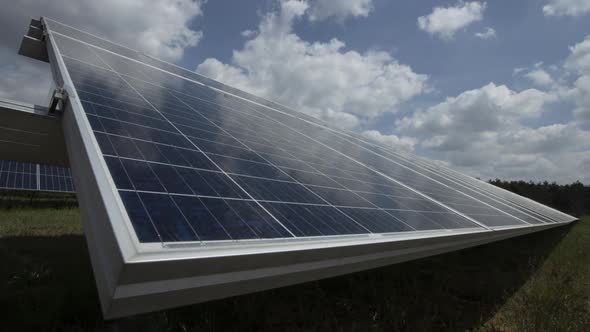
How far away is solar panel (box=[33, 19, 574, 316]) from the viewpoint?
239 cm

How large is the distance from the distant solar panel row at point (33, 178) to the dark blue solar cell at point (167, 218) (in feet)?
60.4

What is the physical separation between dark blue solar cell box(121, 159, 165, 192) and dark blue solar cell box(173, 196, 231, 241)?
224 mm

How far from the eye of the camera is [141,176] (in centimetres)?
314

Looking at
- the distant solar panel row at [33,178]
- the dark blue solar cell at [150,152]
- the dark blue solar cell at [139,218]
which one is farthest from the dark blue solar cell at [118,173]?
the distant solar panel row at [33,178]

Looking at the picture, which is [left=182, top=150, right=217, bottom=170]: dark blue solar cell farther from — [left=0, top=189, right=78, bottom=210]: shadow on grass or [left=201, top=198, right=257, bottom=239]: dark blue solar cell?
[left=0, top=189, right=78, bottom=210]: shadow on grass

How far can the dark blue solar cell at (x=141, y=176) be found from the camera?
299 cm

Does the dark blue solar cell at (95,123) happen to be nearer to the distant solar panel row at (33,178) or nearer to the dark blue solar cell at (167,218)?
the dark blue solar cell at (167,218)

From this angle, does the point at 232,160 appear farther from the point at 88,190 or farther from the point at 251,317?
the point at 251,317

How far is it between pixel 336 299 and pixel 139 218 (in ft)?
19.3

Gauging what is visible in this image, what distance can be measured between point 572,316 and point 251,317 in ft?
20.3

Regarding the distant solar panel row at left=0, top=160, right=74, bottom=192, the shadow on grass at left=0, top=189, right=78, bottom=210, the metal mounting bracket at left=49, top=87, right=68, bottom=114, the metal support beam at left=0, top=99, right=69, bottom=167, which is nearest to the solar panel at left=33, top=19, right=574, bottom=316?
the metal mounting bracket at left=49, top=87, right=68, bottom=114

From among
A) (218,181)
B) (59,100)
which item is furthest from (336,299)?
(59,100)

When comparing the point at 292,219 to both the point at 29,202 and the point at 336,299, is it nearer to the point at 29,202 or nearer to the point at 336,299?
the point at 336,299

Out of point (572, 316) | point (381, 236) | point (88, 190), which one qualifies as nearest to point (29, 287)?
point (88, 190)
